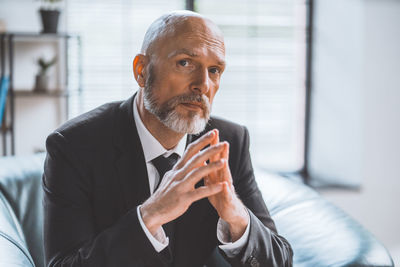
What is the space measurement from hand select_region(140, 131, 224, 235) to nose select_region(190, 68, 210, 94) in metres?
0.18

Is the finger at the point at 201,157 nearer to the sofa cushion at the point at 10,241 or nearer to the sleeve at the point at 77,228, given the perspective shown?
the sleeve at the point at 77,228

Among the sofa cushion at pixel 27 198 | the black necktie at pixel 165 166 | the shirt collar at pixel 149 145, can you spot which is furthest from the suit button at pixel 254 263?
the sofa cushion at pixel 27 198

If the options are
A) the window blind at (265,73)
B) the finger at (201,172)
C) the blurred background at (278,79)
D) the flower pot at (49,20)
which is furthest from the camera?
the window blind at (265,73)

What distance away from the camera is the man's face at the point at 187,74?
1266mm

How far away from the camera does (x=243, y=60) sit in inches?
134

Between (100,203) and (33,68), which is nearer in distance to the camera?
(100,203)

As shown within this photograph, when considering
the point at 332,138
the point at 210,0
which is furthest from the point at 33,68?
the point at 332,138

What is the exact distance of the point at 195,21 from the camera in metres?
1.29

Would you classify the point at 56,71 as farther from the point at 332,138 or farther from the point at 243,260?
the point at 243,260

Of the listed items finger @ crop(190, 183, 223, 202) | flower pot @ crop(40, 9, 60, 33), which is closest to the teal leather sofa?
finger @ crop(190, 183, 223, 202)

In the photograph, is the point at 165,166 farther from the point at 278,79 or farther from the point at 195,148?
the point at 278,79

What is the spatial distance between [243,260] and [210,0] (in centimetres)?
238

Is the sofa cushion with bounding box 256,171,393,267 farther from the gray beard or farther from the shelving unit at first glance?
the shelving unit

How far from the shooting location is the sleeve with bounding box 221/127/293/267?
126 cm
